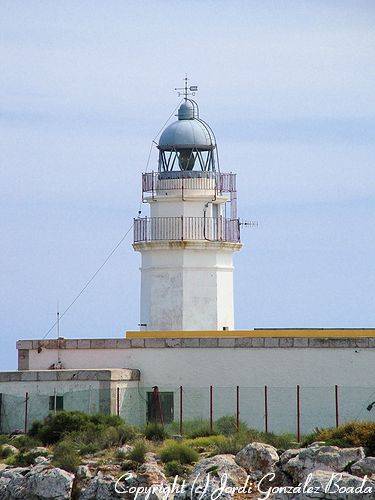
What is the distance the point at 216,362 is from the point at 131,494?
7817mm

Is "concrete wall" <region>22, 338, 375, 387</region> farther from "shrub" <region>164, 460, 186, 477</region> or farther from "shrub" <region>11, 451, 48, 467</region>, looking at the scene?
"shrub" <region>164, 460, 186, 477</region>

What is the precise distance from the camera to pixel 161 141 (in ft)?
136

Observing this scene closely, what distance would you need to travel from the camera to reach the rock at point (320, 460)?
97.3 feet

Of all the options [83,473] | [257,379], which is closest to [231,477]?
[83,473]

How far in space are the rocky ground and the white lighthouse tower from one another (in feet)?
29.6

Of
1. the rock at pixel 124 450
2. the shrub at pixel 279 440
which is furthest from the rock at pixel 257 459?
the rock at pixel 124 450

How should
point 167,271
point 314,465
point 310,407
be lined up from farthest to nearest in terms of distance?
point 167,271 → point 310,407 → point 314,465

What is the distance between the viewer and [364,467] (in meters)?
29.4

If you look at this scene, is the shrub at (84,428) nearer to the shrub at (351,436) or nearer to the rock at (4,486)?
the rock at (4,486)

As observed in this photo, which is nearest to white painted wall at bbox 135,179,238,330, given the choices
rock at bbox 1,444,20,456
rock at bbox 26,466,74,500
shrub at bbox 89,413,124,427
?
shrub at bbox 89,413,124,427

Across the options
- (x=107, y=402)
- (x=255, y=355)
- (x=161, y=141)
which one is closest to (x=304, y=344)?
(x=255, y=355)

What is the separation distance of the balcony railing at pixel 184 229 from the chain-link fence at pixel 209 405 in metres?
4.58

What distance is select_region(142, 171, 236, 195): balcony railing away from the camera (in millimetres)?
41250

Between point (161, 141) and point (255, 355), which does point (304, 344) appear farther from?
point (161, 141)
